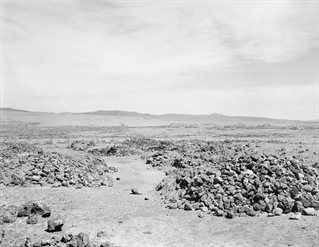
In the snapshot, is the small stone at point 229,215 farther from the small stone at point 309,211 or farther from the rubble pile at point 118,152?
the rubble pile at point 118,152

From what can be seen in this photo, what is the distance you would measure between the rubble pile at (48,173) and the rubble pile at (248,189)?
4.64 meters

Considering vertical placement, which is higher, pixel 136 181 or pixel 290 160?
pixel 290 160

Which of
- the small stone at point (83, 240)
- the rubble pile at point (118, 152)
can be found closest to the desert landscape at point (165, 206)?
the small stone at point (83, 240)

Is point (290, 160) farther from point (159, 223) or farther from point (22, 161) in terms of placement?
point (22, 161)

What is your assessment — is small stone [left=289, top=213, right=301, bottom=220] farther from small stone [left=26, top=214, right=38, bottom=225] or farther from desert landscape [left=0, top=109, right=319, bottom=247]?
small stone [left=26, top=214, right=38, bottom=225]

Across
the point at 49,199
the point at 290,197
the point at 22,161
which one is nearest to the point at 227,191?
the point at 290,197

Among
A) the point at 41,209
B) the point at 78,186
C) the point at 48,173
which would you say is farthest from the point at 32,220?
the point at 48,173

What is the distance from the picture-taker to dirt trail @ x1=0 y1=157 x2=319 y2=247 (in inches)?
422

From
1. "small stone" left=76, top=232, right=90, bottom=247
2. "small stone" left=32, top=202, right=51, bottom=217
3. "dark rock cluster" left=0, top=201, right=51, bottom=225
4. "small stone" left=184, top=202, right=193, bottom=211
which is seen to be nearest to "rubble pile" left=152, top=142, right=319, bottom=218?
"small stone" left=184, top=202, right=193, bottom=211

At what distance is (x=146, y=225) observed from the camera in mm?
12266

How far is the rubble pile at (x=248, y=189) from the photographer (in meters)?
13.3

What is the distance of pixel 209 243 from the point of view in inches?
416

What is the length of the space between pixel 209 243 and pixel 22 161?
13.6 metres

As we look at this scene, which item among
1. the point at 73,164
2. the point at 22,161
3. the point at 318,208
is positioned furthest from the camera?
the point at 73,164
